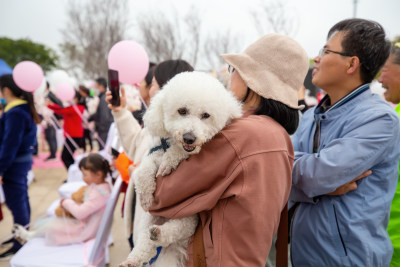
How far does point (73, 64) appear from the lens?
18.0 metres

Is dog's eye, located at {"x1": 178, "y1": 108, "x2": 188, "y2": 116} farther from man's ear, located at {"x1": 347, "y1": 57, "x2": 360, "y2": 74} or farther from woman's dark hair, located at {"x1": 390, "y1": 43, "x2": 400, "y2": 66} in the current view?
woman's dark hair, located at {"x1": 390, "y1": 43, "x2": 400, "y2": 66}

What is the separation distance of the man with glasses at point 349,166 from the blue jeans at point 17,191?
3.34 m

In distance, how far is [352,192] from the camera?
131cm

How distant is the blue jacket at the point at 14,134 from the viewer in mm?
3102

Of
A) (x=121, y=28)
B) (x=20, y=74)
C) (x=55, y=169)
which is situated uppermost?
(x=121, y=28)

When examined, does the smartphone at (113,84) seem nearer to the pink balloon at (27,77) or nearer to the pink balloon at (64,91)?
the pink balloon at (27,77)

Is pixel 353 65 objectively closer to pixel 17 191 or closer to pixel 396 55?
pixel 396 55

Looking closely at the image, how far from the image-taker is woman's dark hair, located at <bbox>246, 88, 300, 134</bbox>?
1241 millimetres

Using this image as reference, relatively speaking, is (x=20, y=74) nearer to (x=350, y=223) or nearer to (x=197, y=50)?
(x=350, y=223)

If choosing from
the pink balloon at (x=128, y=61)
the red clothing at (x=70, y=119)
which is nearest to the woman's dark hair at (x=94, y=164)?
the pink balloon at (x=128, y=61)

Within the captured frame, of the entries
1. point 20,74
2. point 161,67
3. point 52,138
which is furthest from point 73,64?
point 161,67

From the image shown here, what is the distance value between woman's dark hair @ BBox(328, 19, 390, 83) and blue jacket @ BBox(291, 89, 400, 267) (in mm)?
160

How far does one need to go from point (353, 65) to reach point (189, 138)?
98cm

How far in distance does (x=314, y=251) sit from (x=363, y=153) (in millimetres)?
546
